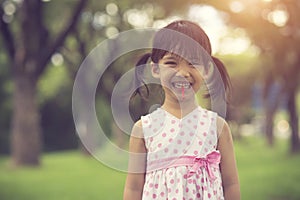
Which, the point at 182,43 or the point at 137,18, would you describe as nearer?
the point at 182,43

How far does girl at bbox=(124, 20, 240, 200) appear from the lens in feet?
9.16

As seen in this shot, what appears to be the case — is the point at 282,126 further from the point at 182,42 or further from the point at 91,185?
the point at 182,42

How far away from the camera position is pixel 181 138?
2885mm

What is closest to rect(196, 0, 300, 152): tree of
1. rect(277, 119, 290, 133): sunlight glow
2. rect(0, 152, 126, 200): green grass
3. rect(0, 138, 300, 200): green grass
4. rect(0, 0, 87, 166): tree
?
rect(0, 138, 300, 200): green grass

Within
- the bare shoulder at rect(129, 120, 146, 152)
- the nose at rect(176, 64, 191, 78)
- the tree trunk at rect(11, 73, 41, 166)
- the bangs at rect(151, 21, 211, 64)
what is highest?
the tree trunk at rect(11, 73, 41, 166)

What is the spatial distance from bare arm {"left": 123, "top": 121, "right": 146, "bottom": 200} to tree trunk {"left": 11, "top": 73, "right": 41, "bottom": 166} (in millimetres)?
12843

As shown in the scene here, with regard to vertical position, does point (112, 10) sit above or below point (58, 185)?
above

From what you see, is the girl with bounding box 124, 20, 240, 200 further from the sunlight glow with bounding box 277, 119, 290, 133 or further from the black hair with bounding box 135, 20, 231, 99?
the sunlight glow with bounding box 277, 119, 290, 133

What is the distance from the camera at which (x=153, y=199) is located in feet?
9.20

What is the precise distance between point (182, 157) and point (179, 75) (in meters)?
0.38

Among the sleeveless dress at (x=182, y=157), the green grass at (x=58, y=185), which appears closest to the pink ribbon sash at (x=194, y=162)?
the sleeveless dress at (x=182, y=157)

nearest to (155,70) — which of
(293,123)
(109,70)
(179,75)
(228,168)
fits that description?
(179,75)

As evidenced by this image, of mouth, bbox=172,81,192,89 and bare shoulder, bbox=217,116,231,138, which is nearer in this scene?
mouth, bbox=172,81,192,89

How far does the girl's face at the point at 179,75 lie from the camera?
2787mm
